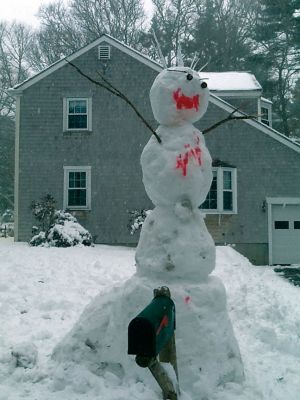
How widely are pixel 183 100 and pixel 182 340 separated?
7.96 ft

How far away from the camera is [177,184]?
4.82 m

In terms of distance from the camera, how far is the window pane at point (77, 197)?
17.9 metres

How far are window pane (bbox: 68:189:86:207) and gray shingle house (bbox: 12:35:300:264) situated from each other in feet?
0.12

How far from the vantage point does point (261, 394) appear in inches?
173

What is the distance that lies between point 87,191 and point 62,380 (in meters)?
13.6

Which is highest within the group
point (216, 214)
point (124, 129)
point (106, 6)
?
point (106, 6)

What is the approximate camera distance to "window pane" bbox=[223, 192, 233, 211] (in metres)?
17.7

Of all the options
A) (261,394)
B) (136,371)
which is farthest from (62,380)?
(261,394)

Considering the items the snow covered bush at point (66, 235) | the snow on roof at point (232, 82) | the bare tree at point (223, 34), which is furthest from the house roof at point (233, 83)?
the bare tree at point (223, 34)

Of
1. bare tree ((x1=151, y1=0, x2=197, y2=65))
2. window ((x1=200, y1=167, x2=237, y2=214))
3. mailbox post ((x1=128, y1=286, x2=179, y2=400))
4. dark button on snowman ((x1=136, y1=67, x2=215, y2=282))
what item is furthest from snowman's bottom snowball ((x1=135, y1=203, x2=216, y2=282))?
bare tree ((x1=151, y1=0, x2=197, y2=65))

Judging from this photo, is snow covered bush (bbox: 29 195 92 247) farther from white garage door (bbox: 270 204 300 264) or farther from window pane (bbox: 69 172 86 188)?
white garage door (bbox: 270 204 300 264)

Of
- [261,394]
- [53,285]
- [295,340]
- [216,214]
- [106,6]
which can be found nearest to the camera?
[261,394]

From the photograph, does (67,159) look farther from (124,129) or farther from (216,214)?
(216,214)

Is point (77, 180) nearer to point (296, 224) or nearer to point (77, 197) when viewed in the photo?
point (77, 197)
